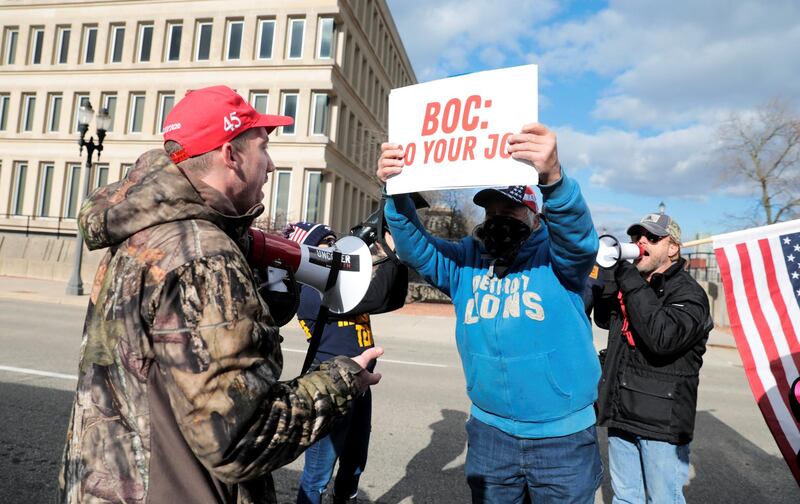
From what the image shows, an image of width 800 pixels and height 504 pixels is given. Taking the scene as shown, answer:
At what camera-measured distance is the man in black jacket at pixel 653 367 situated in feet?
9.32

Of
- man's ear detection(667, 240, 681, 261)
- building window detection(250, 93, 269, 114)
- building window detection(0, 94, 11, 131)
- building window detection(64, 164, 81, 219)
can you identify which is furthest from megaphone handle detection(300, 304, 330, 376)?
building window detection(0, 94, 11, 131)

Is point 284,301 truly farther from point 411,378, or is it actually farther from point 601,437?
point 411,378

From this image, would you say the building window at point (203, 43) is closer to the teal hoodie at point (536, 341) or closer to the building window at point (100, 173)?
the building window at point (100, 173)

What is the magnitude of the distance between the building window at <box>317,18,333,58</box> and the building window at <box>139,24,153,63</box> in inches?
426

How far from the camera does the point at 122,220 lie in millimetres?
1353

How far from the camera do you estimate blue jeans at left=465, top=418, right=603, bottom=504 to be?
2117 mm

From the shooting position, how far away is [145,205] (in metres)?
1.35

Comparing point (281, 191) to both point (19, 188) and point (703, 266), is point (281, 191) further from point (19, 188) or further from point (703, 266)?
point (703, 266)

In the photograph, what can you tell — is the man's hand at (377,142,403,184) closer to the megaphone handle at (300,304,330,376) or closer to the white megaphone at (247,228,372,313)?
the white megaphone at (247,228,372,313)

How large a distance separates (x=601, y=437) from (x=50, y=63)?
38.9 meters

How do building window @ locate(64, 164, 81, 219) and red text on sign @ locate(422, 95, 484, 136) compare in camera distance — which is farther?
building window @ locate(64, 164, 81, 219)

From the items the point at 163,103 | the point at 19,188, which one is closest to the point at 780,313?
the point at 163,103

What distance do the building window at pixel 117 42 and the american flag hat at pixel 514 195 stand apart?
3607 cm

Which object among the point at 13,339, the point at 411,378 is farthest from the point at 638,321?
the point at 13,339
